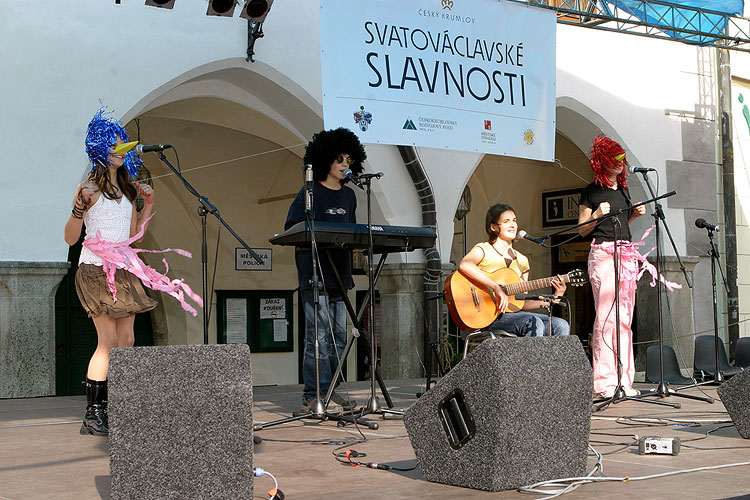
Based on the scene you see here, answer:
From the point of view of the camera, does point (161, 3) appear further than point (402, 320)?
No

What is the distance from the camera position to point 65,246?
7.30m

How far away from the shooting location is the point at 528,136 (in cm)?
833

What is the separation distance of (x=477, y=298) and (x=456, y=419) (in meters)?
2.67

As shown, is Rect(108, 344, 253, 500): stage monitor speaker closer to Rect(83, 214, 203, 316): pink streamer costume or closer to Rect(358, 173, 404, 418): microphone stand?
Rect(83, 214, 203, 316): pink streamer costume

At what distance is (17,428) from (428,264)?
17.1 feet

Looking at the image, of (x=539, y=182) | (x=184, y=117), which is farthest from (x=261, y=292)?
(x=539, y=182)

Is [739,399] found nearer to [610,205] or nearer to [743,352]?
[610,205]

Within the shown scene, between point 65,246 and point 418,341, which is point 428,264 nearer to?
point 418,341

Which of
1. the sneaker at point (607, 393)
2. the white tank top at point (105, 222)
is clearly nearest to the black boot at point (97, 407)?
the white tank top at point (105, 222)

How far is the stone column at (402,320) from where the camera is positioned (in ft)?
30.5

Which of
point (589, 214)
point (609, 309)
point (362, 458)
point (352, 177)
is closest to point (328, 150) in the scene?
point (352, 177)

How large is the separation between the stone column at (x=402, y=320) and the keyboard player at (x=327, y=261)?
3742 mm

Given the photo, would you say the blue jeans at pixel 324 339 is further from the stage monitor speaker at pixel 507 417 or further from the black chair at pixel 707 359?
the black chair at pixel 707 359

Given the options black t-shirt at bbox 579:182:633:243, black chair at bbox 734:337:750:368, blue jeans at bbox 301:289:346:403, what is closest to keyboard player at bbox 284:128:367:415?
blue jeans at bbox 301:289:346:403
